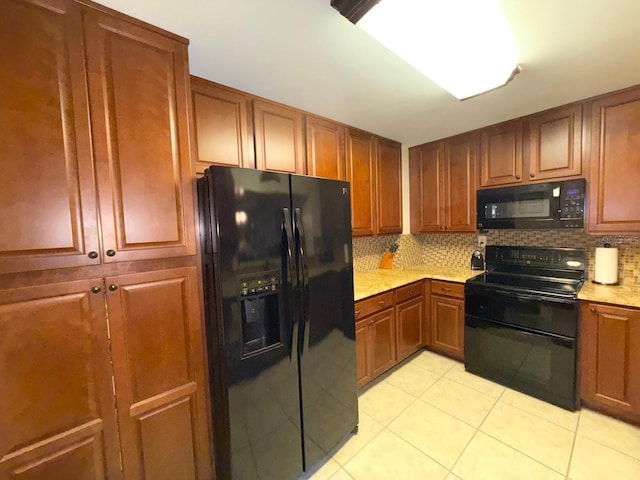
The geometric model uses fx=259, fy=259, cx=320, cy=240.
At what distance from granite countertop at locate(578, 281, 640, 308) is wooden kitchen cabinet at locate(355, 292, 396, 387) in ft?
4.45

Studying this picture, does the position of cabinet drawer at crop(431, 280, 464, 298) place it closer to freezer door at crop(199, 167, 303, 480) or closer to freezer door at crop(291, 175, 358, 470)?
freezer door at crop(291, 175, 358, 470)

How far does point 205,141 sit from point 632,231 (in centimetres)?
297

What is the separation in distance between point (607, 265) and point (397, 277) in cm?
161

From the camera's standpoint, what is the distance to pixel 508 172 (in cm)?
238

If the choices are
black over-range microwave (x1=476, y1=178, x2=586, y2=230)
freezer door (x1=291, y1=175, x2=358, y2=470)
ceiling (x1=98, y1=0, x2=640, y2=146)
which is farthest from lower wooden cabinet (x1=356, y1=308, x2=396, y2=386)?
ceiling (x1=98, y1=0, x2=640, y2=146)

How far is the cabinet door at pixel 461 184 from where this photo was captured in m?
2.61

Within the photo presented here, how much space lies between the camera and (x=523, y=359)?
6.82ft

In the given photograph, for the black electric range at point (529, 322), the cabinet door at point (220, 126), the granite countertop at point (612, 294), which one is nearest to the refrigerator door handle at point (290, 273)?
the cabinet door at point (220, 126)

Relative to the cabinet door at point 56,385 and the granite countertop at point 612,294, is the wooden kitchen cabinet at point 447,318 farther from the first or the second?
the cabinet door at point 56,385

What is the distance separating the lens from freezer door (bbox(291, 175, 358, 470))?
1394 millimetres

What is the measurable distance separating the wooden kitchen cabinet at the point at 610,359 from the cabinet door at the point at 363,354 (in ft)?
5.00

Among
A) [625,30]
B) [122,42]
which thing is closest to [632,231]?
[625,30]

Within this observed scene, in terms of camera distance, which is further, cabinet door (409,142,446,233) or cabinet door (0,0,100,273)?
cabinet door (409,142,446,233)

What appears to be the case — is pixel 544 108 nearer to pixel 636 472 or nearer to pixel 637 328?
pixel 637 328
